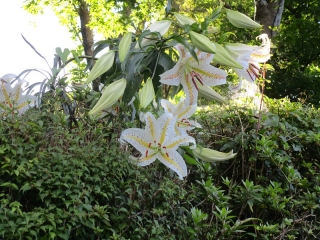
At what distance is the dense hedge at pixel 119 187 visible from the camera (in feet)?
5.85

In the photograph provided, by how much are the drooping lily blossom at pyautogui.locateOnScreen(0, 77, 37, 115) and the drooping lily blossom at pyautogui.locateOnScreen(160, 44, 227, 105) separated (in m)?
0.69

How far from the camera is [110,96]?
65.6 inches

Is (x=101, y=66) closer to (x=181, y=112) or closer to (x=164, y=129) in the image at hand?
(x=164, y=129)

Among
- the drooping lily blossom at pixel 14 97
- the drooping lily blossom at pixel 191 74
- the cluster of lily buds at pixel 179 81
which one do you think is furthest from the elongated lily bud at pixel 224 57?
the drooping lily blossom at pixel 14 97

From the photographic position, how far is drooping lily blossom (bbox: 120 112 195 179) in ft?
5.95

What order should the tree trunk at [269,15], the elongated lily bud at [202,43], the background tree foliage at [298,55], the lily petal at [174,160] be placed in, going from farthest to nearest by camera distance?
the background tree foliage at [298,55]
the tree trunk at [269,15]
the lily petal at [174,160]
the elongated lily bud at [202,43]

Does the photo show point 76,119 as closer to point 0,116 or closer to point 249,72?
point 0,116

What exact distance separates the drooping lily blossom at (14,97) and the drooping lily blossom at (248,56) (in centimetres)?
91

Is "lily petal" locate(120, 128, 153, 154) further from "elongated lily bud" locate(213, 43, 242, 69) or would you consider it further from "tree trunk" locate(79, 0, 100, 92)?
"tree trunk" locate(79, 0, 100, 92)

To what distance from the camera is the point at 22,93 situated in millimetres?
2154

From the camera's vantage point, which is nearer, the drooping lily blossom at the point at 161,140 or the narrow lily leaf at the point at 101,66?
the narrow lily leaf at the point at 101,66

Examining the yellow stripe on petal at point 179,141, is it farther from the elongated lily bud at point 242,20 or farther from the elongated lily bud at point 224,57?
the elongated lily bud at point 242,20

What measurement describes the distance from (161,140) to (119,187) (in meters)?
0.36

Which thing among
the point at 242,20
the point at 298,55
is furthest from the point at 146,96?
the point at 298,55
